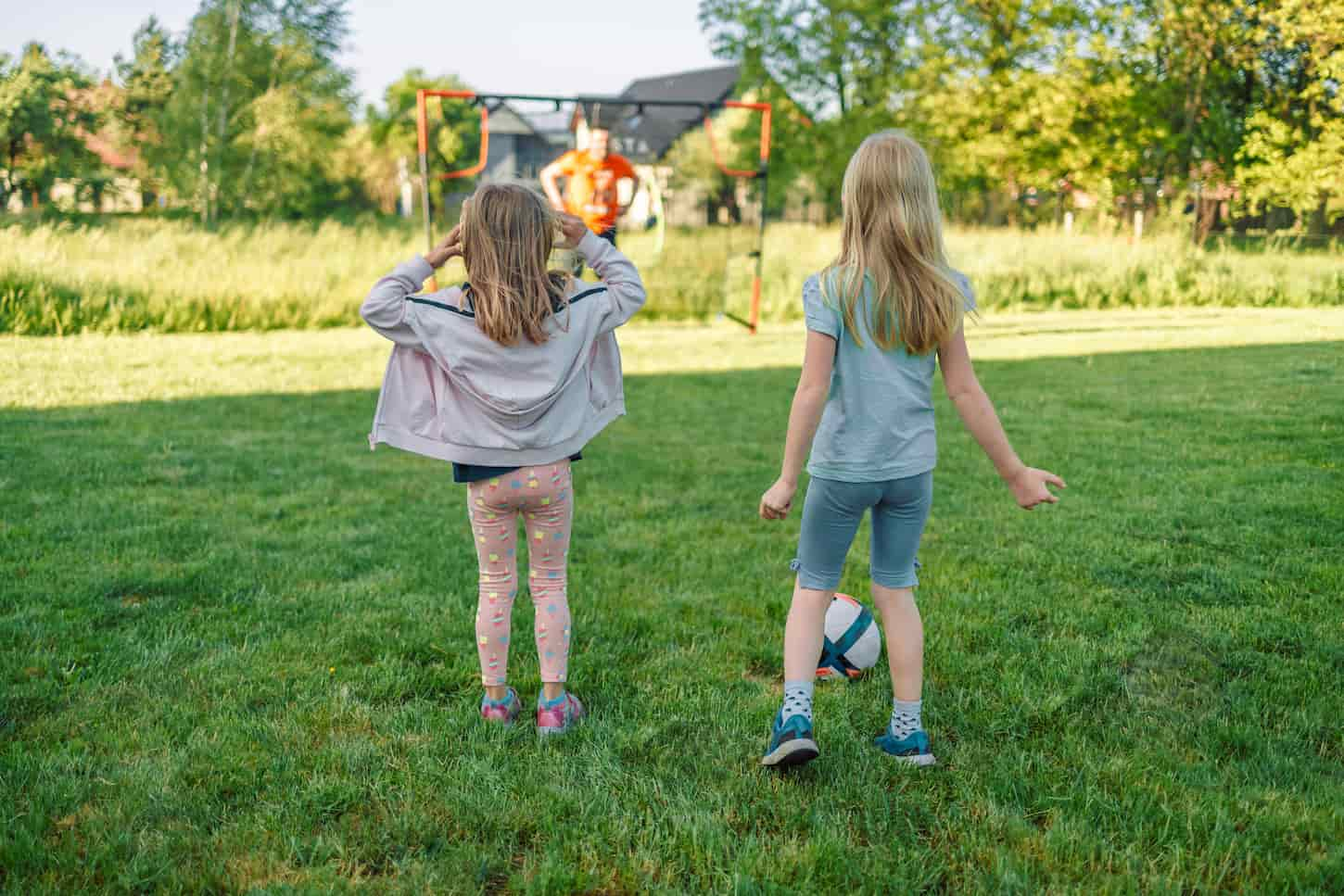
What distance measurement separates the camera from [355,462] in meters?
Result: 6.59

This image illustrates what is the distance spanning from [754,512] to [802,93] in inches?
1189

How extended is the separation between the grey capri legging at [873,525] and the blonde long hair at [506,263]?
0.89 metres

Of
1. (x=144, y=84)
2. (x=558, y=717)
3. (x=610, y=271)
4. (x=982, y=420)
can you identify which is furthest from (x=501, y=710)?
(x=144, y=84)

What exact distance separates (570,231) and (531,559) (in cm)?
96

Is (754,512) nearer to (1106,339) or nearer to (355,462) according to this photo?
(355,462)

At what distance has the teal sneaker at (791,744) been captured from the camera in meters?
2.63

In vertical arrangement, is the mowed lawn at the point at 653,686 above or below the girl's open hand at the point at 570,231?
below

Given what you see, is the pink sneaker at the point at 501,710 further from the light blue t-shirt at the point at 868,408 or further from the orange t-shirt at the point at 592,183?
the orange t-shirt at the point at 592,183

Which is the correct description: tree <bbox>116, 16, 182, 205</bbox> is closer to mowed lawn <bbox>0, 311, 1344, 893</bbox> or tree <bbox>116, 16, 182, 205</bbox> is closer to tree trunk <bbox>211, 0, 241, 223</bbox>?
tree trunk <bbox>211, 0, 241, 223</bbox>

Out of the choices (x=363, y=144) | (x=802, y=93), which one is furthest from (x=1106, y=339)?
(x=363, y=144)

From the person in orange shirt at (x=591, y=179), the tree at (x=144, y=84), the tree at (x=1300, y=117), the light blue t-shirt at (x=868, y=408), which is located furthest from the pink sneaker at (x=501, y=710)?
the tree at (x=144, y=84)

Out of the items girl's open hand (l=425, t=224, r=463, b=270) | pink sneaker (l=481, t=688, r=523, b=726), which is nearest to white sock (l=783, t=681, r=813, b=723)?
pink sneaker (l=481, t=688, r=523, b=726)

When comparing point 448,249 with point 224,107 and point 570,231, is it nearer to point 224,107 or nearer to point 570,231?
point 570,231

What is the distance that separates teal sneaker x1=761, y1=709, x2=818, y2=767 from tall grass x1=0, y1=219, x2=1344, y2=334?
9.19 metres
